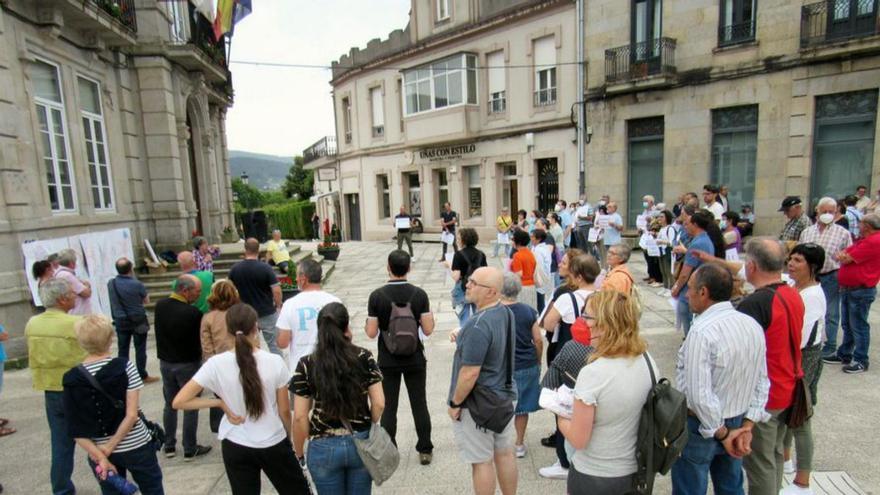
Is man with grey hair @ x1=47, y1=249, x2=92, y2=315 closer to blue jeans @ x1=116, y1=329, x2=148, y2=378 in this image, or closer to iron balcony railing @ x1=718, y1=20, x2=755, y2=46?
blue jeans @ x1=116, y1=329, x2=148, y2=378

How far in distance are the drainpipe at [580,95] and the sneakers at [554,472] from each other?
12.6 m

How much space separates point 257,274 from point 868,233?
6725 mm

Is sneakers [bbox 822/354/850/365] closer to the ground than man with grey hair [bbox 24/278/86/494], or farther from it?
closer to the ground

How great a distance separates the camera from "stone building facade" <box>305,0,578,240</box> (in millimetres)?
16156

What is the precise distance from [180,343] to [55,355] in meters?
0.84

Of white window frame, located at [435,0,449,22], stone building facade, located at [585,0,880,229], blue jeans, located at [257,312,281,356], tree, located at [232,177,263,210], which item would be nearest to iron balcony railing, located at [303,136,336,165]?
white window frame, located at [435,0,449,22]

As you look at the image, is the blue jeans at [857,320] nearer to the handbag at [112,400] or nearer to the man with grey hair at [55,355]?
the handbag at [112,400]

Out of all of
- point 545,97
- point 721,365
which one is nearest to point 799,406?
point 721,365

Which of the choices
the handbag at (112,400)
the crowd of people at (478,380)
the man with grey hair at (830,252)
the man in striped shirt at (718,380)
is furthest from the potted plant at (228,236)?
the man in striped shirt at (718,380)

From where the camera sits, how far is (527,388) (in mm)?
3684

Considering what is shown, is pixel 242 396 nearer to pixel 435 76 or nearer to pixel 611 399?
pixel 611 399

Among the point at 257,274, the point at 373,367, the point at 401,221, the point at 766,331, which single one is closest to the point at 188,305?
the point at 257,274

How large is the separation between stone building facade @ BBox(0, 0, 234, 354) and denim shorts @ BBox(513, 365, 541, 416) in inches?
298

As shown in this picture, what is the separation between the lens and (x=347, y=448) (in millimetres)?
2471
